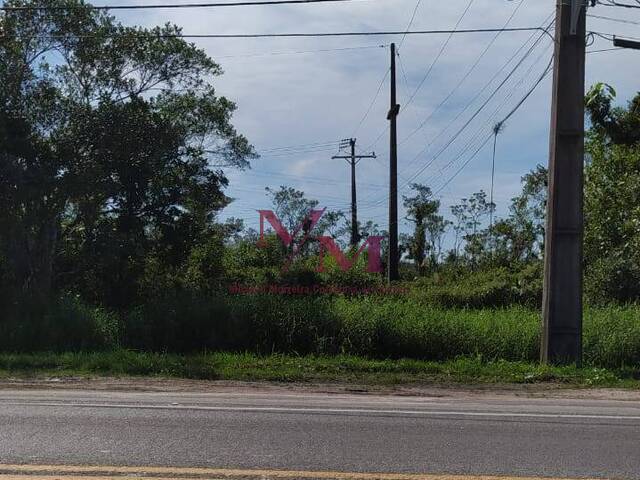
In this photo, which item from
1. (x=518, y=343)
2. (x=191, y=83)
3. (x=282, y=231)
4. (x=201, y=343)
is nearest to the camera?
(x=518, y=343)

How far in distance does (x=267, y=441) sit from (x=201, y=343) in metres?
11.6

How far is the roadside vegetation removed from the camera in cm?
1602

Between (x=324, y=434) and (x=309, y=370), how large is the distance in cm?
712

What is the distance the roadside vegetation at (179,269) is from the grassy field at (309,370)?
0.08 meters

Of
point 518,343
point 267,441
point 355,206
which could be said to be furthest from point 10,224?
point 355,206

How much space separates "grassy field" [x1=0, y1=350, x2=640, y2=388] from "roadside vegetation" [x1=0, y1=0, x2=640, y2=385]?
8 centimetres

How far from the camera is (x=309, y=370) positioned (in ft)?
48.1

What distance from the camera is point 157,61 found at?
88.8 feet

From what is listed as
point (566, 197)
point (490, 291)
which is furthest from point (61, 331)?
point (490, 291)

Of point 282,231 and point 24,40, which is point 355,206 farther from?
point 24,40

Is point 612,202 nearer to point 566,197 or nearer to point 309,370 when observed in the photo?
point 566,197

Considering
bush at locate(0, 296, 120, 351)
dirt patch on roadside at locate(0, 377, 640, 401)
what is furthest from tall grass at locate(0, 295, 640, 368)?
dirt patch on roadside at locate(0, 377, 640, 401)

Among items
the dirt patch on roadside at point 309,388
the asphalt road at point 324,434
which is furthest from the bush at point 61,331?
the asphalt road at point 324,434

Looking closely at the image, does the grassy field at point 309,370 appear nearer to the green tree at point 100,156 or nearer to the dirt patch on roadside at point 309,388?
the dirt patch on roadside at point 309,388
